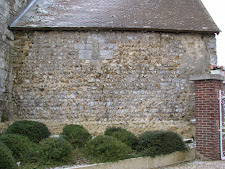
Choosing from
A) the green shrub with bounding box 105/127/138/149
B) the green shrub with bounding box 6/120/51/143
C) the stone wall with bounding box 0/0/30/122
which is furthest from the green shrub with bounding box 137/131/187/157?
the stone wall with bounding box 0/0/30/122

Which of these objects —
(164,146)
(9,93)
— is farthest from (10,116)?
(164,146)

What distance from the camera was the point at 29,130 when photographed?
235 inches

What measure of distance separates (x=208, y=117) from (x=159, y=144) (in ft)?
4.71

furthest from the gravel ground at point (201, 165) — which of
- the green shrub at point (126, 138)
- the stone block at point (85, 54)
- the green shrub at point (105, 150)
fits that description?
the stone block at point (85, 54)

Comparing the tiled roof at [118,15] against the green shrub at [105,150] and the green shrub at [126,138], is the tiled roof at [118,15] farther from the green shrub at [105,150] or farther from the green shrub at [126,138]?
the green shrub at [105,150]

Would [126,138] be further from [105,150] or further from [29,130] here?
[29,130]

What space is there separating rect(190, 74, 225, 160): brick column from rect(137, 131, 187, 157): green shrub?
52cm

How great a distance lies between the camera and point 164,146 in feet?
17.9

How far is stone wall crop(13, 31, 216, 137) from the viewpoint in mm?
8039

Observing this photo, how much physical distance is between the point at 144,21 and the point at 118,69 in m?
2.10

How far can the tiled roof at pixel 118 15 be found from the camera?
817 centimetres

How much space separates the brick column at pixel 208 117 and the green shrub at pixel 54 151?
3307 mm

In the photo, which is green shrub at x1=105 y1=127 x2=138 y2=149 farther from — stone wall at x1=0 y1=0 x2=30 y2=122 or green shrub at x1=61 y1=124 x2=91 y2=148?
stone wall at x1=0 y1=0 x2=30 y2=122

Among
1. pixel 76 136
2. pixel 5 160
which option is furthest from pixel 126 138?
pixel 5 160
